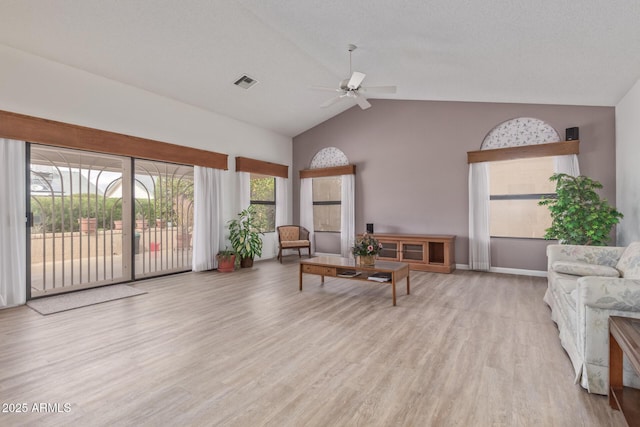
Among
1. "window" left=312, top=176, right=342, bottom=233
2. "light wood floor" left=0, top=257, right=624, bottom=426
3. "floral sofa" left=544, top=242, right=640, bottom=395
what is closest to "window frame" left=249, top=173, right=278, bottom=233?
"window" left=312, top=176, right=342, bottom=233

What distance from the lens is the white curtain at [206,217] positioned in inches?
232

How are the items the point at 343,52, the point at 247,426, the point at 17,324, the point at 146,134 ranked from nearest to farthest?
the point at 247,426 < the point at 17,324 < the point at 343,52 < the point at 146,134

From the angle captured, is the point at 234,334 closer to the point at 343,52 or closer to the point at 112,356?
the point at 112,356

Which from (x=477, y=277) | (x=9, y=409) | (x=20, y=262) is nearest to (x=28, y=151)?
(x=20, y=262)

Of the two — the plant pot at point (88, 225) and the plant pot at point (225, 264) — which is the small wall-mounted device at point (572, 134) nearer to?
the plant pot at point (225, 264)

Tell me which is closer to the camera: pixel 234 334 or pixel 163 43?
pixel 234 334

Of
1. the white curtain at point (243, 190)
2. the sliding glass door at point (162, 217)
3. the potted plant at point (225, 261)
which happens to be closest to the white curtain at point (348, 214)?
the white curtain at point (243, 190)

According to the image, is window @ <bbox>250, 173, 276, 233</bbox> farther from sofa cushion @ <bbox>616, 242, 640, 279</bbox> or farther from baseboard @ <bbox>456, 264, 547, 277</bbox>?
sofa cushion @ <bbox>616, 242, 640, 279</bbox>

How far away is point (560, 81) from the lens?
4105 mm

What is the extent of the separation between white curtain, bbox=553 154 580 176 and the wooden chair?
491 centimetres

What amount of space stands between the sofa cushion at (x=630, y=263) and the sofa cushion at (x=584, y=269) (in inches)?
3.7

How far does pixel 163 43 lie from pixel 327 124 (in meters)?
4.30

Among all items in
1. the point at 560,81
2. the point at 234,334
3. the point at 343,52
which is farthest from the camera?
the point at 343,52

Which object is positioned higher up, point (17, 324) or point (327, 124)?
point (327, 124)
